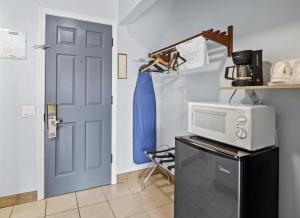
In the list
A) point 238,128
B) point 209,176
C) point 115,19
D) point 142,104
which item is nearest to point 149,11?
point 115,19

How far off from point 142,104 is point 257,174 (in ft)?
6.03

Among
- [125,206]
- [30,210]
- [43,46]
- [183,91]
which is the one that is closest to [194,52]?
[183,91]

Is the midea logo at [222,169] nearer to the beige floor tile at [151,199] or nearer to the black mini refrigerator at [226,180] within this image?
the black mini refrigerator at [226,180]

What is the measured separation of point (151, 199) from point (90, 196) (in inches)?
28.9

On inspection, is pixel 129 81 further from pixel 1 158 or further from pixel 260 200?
pixel 260 200

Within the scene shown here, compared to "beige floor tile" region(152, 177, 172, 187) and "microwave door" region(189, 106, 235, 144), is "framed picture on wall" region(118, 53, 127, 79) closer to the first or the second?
"microwave door" region(189, 106, 235, 144)

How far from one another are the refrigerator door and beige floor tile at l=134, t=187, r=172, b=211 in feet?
1.88

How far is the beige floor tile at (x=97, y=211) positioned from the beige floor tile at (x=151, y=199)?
1.23ft

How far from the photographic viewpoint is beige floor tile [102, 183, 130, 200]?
2447 mm

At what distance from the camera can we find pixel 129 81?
284 centimetres

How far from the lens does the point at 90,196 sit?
2428 millimetres

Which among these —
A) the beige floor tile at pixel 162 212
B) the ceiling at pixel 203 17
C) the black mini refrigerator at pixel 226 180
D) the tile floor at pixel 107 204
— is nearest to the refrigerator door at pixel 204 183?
the black mini refrigerator at pixel 226 180

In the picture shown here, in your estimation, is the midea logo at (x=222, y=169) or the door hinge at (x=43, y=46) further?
the door hinge at (x=43, y=46)

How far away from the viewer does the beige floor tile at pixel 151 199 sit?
7.42 feet
